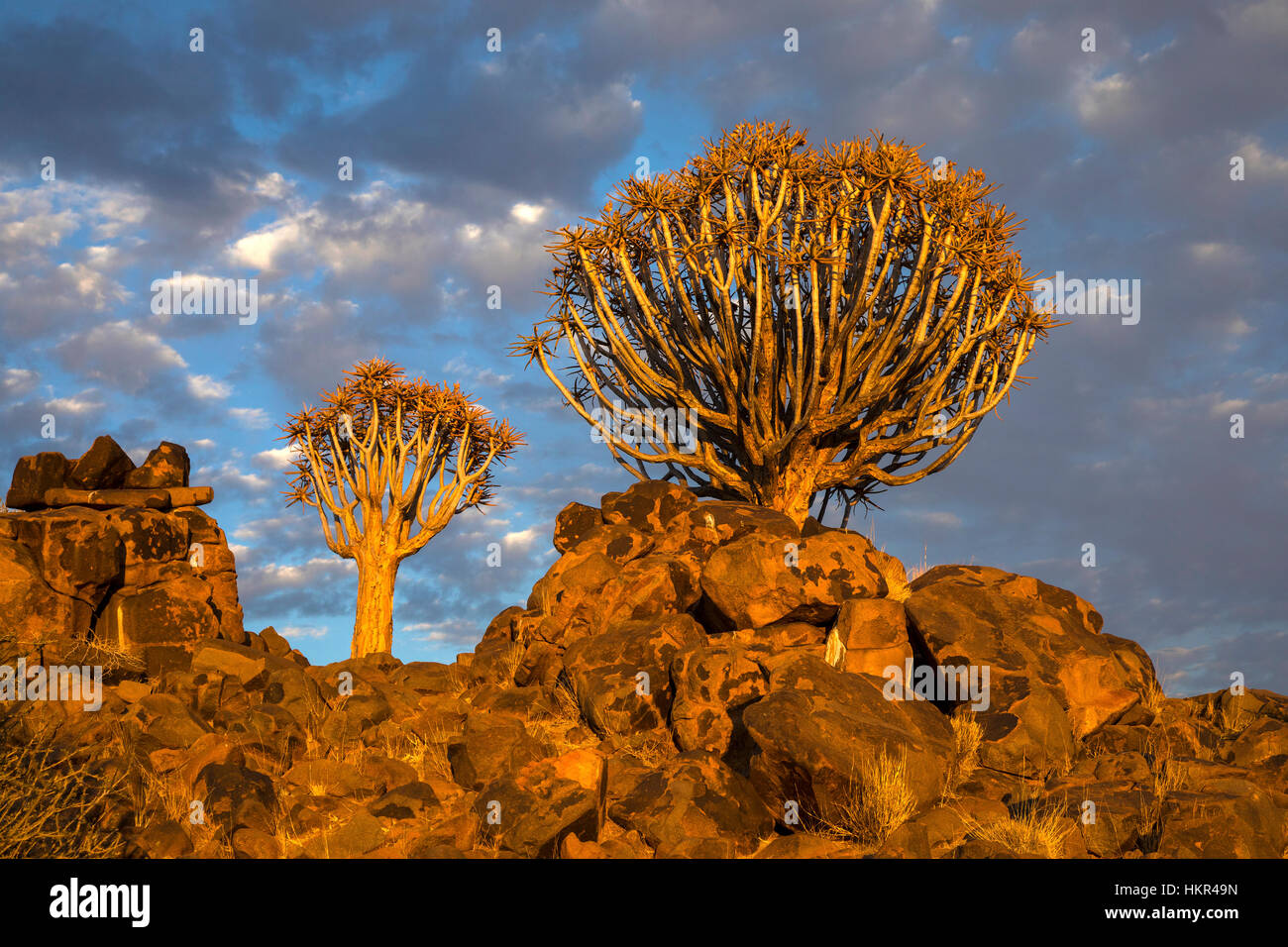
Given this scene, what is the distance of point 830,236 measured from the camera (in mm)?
15258

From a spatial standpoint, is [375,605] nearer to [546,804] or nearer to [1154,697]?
[546,804]

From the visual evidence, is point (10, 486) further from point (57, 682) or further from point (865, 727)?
point (865, 727)

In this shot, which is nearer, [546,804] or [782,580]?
[546,804]

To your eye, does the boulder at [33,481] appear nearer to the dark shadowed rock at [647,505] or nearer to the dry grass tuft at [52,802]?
the dry grass tuft at [52,802]

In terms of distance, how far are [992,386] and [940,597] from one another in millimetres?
7328

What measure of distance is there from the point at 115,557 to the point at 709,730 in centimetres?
829

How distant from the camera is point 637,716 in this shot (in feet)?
31.1

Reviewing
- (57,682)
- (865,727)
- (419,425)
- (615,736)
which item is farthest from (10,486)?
(865,727)

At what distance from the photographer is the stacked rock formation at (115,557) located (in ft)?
39.3

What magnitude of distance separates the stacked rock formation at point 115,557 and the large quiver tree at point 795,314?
584 cm

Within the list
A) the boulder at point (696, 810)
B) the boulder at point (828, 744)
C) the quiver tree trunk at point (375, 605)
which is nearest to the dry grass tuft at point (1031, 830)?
the boulder at point (828, 744)

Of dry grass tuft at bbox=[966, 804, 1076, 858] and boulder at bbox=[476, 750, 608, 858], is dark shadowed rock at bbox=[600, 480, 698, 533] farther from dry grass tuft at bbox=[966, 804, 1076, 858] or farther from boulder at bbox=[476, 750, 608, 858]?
dry grass tuft at bbox=[966, 804, 1076, 858]

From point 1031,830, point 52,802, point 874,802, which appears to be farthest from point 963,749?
point 52,802

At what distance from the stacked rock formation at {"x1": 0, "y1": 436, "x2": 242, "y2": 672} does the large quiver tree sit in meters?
5.84
